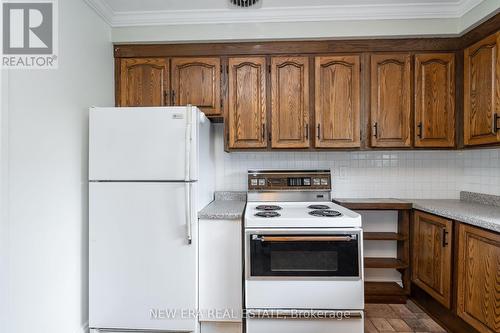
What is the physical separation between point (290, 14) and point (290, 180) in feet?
4.62

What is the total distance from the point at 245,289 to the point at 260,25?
207cm

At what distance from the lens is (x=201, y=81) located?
8.12 feet

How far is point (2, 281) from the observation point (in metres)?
1.37

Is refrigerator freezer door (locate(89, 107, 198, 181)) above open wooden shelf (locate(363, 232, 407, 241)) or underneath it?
above

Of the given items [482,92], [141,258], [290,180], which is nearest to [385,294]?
[290,180]

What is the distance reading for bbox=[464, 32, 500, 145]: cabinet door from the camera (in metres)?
2.01

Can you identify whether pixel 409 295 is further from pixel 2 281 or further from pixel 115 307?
pixel 2 281

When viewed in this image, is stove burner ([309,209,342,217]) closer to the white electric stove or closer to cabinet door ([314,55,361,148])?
the white electric stove

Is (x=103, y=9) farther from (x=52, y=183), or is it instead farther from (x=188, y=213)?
(x=188, y=213)

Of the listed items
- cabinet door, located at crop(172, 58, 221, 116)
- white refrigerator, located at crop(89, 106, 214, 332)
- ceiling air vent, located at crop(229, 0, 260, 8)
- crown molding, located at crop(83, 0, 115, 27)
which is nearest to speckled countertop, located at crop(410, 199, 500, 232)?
white refrigerator, located at crop(89, 106, 214, 332)

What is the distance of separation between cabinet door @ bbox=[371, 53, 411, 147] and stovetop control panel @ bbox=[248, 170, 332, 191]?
1.77 feet

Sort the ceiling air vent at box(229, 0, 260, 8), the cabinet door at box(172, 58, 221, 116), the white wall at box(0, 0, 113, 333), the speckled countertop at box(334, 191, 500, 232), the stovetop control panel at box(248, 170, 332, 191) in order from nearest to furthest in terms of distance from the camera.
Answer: the white wall at box(0, 0, 113, 333) < the speckled countertop at box(334, 191, 500, 232) < the ceiling air vent at box(229, 0, 260, 8) < the cabinet door at box(172, 58, 221, 116) < the stovetop control panel at box(248, 170, 332, 191)

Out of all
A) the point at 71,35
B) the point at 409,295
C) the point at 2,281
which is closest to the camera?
the point at 2,281

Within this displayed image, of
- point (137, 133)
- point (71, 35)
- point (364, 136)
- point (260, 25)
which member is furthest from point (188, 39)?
point (364, 136)
